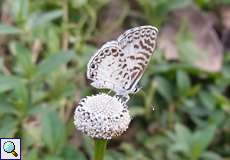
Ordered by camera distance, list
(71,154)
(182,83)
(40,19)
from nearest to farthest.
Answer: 1. (71,154)
2. (40,19)
3. (182,83)

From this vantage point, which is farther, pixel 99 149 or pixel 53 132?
pixel 53 132

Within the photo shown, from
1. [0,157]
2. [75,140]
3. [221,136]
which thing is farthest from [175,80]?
[0,157]

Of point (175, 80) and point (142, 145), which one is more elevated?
point (175, 80)

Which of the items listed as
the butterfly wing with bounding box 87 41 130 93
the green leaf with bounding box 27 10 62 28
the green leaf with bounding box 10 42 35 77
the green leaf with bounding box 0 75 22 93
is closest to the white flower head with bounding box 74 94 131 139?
the butterfly wing with bounding box 87 41 130 93

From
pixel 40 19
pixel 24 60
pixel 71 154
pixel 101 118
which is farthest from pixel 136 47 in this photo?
pixel 40 19

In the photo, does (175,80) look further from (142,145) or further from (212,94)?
(142,145)

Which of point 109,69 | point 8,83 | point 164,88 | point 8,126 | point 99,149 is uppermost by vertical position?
point 164,88

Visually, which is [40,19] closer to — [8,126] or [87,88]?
[87,88]

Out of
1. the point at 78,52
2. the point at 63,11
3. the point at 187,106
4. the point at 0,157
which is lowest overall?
the point at 0,157
